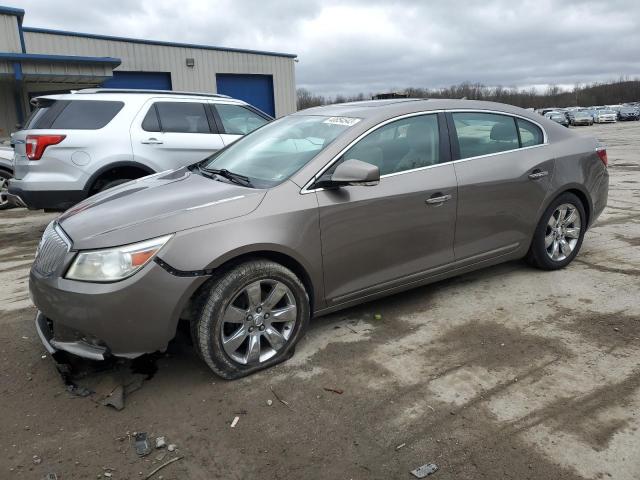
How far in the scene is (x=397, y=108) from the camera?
4.02 metres

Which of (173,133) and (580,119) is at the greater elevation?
(580,119)

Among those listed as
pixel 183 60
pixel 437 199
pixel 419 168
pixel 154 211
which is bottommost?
pixel 437 199

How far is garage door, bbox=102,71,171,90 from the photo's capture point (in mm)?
16703

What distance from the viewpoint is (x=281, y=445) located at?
264 cm

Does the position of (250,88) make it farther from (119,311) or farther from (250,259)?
(119,311)

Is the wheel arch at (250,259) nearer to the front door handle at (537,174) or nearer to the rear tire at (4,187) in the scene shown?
the front door handle at (537,174)

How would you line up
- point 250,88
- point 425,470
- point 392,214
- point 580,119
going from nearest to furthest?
1. point 425,470
2. point 392,214
3. point 250,88
4. point 580,119

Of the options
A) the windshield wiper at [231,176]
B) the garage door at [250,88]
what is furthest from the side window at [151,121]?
the garage door at [250,88]

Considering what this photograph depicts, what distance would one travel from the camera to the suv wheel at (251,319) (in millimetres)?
3072

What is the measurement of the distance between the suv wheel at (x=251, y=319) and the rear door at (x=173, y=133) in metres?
4.01

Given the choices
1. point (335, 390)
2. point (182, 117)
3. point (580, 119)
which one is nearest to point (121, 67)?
point (182, 117)

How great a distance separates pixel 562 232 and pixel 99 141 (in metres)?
5.22

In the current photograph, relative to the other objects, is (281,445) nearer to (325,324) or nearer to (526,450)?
(526,450)

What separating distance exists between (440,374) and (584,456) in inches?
36.7
